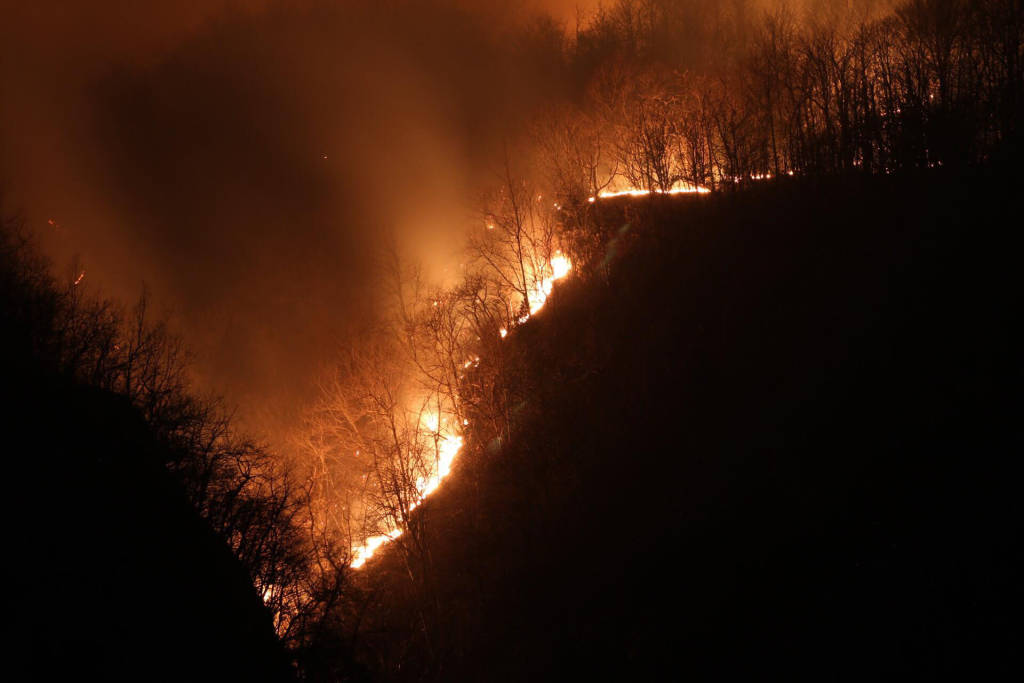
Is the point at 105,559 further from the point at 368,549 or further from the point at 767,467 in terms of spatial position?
the point at 368,549

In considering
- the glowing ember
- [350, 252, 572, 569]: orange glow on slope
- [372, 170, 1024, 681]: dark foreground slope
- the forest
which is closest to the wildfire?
the forest

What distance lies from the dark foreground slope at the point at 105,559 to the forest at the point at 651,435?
0.08 m

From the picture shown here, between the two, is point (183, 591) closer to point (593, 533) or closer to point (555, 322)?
point (593, 533)

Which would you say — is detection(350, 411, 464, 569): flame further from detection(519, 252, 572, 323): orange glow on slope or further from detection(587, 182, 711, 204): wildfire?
detection(587, 182, 711, 204): wildfire

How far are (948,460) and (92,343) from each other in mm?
29778

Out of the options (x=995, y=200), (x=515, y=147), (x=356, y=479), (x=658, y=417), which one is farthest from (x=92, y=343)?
(x=515, y=147)

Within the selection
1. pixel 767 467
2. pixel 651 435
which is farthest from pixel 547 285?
pixel 767 467

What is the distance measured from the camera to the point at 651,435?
88.3 feet

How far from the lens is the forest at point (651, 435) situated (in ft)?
51.3

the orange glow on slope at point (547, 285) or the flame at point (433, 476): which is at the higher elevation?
the orange glow on slope at point (547, 285)

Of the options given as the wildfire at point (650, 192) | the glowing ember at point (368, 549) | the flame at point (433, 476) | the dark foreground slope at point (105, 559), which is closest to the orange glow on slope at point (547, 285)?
the wildfire at point (650, 192)

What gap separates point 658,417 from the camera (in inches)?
1082

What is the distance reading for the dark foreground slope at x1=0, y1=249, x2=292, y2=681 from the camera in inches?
553

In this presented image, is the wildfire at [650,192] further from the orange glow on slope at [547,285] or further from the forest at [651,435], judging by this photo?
the orange glow on slope at [547,285]
